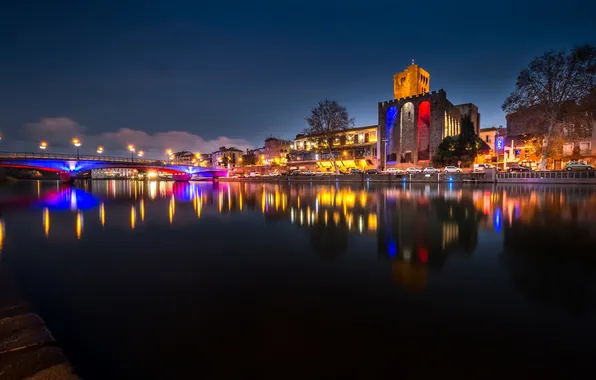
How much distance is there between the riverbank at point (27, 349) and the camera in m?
2.01

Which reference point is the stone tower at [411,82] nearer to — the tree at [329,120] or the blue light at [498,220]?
the tree at [329,120]

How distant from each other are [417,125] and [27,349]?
5809 cm

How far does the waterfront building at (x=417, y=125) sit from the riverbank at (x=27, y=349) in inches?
2161

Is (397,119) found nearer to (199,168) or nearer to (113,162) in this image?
(199,168)

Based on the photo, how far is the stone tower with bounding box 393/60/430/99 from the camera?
69188 mm

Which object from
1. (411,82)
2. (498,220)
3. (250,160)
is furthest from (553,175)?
(250,160)

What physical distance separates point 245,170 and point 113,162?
4141 centimetres

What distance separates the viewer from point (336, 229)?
7070 millimetres

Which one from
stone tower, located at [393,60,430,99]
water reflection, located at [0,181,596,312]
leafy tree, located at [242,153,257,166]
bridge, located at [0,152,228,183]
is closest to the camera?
water reflection, located at [0,181,596,312]

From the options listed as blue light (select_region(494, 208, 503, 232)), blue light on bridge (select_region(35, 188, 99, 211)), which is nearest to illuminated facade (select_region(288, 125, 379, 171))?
blue light on bridge (select_region(35, 188, 99, 211))

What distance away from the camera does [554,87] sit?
3033 centimetres

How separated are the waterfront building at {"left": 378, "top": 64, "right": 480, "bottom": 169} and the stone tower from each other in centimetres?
1504

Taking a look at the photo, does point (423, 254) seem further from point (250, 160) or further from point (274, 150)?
point (250, 160)

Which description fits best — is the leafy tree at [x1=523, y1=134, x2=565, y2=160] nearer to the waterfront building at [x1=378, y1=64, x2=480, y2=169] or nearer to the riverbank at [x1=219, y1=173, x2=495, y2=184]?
the riverbank at [x1=219, y1=173, x2=495, y2=184]
